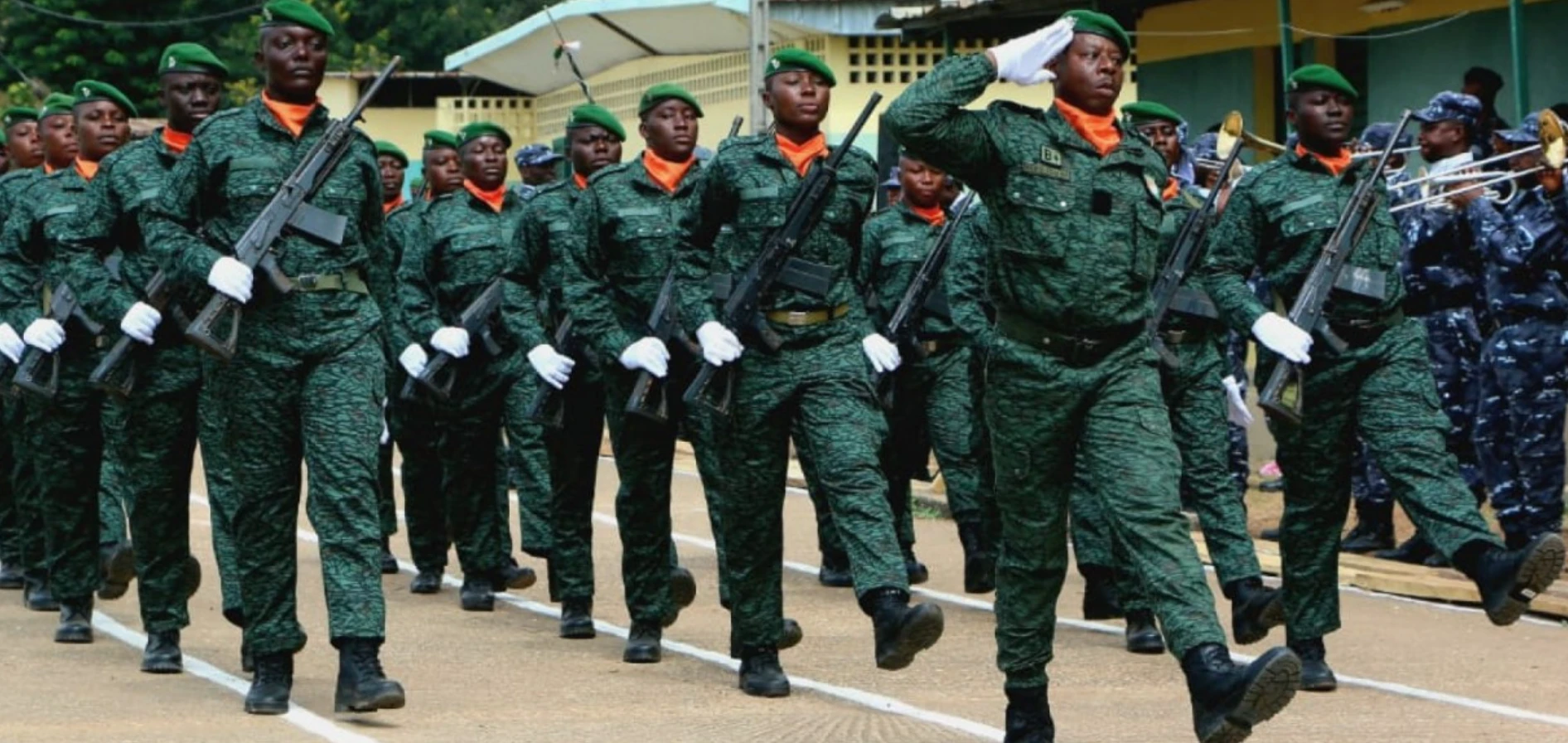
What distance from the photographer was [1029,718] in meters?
8.23

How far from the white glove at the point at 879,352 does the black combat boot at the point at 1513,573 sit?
12.6 ft

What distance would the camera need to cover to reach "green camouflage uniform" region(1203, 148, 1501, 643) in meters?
9.60

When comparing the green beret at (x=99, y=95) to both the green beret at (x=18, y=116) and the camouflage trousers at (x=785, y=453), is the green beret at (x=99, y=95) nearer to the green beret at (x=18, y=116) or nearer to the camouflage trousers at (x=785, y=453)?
the green beret at (x=18, y=116)

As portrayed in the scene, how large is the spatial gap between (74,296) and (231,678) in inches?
79.8

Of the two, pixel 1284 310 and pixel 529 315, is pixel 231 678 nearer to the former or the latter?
pixel 529 315

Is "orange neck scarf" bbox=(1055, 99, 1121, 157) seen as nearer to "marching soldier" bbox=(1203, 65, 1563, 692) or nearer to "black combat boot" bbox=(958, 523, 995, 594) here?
"marching soldier" bbox=(1203, 65, 1563, 692)

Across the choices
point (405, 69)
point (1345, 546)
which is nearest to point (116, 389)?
point (1345, 546)

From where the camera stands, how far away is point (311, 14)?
938cm

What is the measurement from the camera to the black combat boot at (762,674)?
973 cm

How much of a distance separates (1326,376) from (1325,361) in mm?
54

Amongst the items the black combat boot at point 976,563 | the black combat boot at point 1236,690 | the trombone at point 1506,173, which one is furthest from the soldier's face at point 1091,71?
the black combat boot at point 976,563

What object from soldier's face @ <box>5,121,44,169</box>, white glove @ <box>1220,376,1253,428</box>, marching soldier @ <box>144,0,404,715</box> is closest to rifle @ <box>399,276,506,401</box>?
soldier's face @ <box>5,121,44,169</box>

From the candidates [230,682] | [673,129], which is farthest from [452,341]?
[230,682]

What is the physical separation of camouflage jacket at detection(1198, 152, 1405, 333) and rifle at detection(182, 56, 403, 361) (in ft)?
9.92
